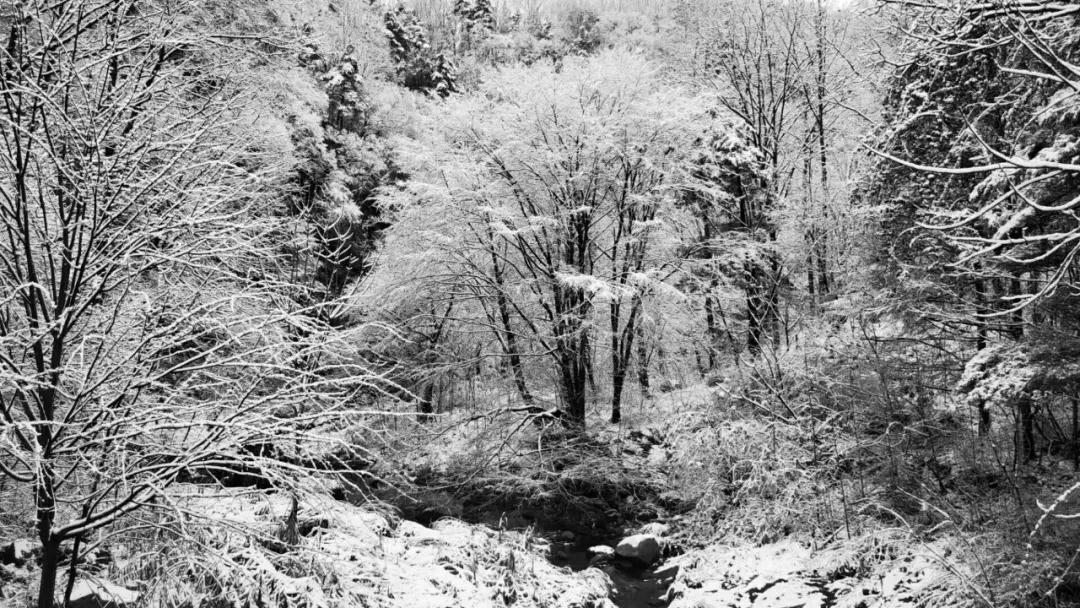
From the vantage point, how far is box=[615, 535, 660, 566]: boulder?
9.01m

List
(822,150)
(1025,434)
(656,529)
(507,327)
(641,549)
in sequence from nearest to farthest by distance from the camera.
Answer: (1025,434) < (641,549) < (656,529) < (507,327) < (822,150)

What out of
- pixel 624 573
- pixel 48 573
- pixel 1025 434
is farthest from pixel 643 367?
pixel 48 573

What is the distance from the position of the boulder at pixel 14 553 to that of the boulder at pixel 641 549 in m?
7.25

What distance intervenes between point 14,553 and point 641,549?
24.6ft

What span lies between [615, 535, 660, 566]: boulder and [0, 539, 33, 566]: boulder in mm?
7250

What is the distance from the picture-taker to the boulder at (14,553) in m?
5.52

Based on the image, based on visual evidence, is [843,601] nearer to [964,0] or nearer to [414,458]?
[964,0]

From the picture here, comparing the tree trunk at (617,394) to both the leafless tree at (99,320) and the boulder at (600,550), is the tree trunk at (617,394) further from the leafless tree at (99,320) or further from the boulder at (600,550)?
the leafless tree at (99,320)

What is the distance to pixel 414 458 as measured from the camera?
13.7 m

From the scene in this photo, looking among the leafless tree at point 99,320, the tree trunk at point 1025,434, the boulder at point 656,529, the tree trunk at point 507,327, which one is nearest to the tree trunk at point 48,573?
the leafless tree at point 99,320

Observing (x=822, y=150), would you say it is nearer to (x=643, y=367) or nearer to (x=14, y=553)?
(x=643, y=367)

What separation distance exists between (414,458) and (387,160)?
42.3 ft

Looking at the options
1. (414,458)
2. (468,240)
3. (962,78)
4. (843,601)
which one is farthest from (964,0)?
(414,458)

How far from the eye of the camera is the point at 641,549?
9078 millimetres
